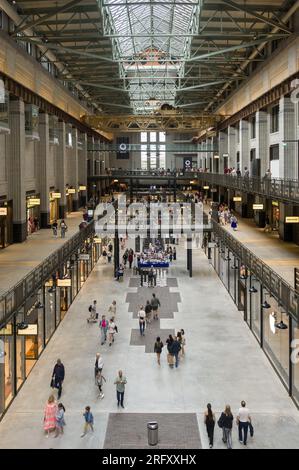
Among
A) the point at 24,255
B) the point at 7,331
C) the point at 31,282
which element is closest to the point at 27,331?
the point at 7,331

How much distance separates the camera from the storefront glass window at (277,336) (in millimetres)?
19000

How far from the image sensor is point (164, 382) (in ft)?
62.5

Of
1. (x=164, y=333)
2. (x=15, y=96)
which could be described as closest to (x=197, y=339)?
(x=164, y=333)

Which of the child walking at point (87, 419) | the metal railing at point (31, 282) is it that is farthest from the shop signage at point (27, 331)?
the child walking at point (87, 419)

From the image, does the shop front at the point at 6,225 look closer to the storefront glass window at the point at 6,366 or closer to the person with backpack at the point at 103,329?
the person with backpack at the point at 103,329

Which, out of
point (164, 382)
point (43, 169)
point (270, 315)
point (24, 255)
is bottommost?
point (164, 382)

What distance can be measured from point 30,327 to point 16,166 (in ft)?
60.8

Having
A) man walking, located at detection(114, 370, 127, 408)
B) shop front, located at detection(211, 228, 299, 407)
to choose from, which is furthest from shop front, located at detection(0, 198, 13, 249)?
man walking, located at detection(114, 370, 127, 408)

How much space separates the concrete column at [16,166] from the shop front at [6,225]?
1.01ft

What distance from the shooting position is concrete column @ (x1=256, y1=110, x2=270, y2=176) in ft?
147

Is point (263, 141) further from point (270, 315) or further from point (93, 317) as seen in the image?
point (270, 315)

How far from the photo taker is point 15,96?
3475 centimetres
